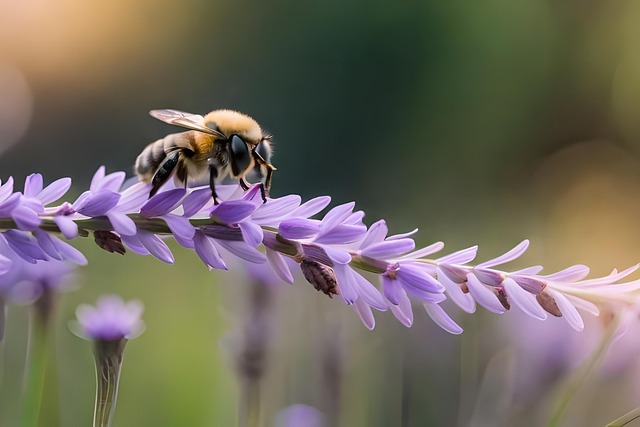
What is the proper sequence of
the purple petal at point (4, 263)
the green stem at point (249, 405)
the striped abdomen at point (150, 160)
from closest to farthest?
the purple petal at point (4, 263), the green stem at point (249, 405), the striped abdomen at point (150, 160)

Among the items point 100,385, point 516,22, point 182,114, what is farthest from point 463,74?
point 100,385

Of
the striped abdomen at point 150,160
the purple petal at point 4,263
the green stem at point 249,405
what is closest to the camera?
the purple petal at point 4,263

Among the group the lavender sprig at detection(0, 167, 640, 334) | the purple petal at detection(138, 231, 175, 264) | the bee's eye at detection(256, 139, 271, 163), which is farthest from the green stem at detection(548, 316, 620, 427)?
the bee's eye at detection(256, 139, 271, 163)

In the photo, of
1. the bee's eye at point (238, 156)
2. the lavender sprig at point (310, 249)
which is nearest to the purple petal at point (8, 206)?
the lavender sprig at point (310, 249)

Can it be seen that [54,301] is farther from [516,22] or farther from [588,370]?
[516,22]

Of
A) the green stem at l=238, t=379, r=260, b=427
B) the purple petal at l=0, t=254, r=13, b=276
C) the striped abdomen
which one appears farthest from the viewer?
the striped abdomen

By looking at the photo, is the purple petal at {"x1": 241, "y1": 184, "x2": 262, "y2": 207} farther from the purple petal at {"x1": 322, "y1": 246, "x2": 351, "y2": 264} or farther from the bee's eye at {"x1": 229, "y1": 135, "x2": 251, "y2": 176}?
the bee's eye at {"x1": 229, "y1": 135, "x2": 251, "y2": 176}

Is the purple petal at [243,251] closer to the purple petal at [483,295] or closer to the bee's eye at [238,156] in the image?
the purple petal at [483,295]

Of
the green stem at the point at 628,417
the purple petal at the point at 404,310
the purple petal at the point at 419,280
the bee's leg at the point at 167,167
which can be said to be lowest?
the green stem at the point at 628,417
